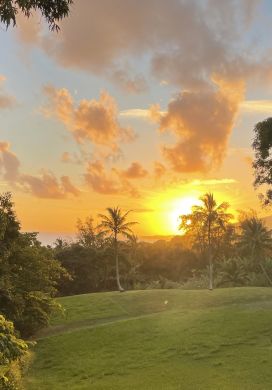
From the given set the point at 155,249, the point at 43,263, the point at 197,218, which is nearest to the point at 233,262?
the point at 197,218

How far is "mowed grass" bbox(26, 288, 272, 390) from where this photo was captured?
2658 centimetres

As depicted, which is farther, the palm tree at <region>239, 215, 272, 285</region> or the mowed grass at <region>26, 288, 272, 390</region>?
the palm tree at <region>239, 215, 272, 285</region>

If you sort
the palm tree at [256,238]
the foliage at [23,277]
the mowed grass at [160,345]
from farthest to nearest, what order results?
1. the palm tree at [256,238]
2. the foliage at [23,277]
3. the mowed grass at [160,345]

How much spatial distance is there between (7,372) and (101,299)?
2808 cm

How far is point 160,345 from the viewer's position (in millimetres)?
34469

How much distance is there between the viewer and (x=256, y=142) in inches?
1609

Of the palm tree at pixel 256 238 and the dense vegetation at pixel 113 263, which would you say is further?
the palm tree at pixel 256 238

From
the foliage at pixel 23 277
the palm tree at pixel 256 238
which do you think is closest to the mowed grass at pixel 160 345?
the foliage at pixel 23 277

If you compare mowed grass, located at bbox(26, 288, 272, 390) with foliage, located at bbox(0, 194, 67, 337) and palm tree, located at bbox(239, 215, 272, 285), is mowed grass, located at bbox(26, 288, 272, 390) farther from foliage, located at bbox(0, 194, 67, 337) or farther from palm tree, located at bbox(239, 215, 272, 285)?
palm tree, located at bbox(239, 215, 272, 285)

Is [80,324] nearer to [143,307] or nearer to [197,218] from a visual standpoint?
[143,307]

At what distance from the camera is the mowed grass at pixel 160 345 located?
2658 centimetres

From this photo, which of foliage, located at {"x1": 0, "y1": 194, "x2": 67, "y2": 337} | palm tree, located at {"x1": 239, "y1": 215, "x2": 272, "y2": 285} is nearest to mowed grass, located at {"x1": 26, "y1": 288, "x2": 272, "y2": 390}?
foliage, located at {"x1": 0, "y1": 194, "x2": 67, "y2": 337}

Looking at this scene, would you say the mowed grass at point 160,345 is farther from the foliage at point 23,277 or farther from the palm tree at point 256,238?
the palm tree at point 256,238

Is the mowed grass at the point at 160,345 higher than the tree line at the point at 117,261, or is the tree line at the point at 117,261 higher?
the tree line at the point at 117,261
